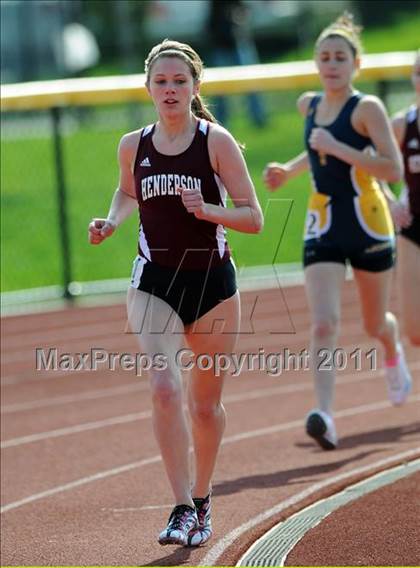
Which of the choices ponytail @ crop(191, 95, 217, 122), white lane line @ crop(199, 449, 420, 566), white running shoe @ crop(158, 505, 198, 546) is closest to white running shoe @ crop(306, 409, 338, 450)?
white lane line @ crop(199, 449, 420, 566)

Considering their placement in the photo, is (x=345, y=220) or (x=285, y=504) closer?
(x=285, y=504)

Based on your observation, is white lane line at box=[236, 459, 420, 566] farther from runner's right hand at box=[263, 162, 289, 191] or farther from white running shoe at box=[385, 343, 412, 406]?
runner's right hand at box=[263, 162, 289, 191]

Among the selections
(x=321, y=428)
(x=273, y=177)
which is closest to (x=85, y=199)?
(x=273, y=177)

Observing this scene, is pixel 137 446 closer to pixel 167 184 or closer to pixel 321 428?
pixel 321 428

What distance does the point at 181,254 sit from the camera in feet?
20.5

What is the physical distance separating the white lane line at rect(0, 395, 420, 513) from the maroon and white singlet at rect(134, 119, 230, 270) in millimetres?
2039

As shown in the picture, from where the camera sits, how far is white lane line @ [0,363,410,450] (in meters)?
9.51

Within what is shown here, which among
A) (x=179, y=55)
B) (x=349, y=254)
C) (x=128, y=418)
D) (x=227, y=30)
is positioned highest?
(x=227, y=30)

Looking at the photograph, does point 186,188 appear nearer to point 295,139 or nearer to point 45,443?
point 45,443

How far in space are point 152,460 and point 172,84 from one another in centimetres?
310

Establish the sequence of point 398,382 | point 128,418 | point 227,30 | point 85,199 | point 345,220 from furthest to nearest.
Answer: point 227,30
point 85,199
point 128,418
point 398,382
point 345,220

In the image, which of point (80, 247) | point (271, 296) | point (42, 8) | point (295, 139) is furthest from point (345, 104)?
point (42, 8)

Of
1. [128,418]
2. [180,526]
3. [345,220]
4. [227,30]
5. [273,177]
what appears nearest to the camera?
[180,526]

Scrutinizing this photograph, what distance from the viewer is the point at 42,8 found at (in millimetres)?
28969
